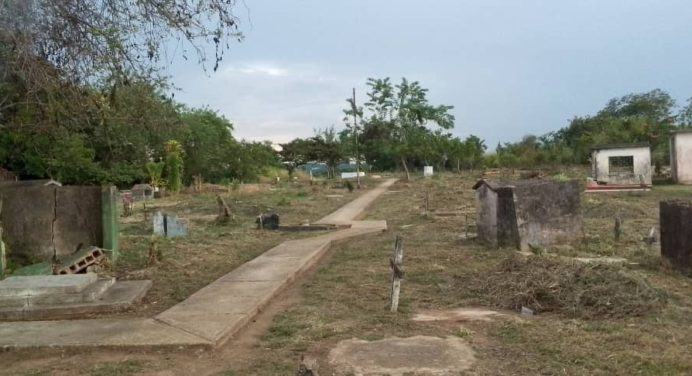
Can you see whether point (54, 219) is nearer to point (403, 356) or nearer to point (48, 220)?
point (48, 220)

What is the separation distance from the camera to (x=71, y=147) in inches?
1318

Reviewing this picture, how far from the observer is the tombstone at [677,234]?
901cm

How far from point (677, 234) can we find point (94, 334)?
7.63 m

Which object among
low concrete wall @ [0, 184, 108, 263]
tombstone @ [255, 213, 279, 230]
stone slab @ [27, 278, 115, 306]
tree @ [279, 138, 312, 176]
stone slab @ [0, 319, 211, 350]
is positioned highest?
tree @ [279, 138, 312, 176]

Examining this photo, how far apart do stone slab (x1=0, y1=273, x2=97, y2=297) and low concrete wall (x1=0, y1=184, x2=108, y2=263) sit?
248 centimetres

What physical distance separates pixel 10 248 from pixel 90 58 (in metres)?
4.05

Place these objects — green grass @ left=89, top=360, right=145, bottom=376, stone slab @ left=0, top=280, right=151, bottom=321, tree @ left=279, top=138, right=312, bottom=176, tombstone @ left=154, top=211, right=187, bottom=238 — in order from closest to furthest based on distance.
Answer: green grass @ left=89, top=360, right=145, bottom=376
stone slab @ left=0, top=280, right=151, bottom=321
tombstone @ left=154, top=211, right=187, bottom=238
tree @ left=279, top=138, right=312, bottom=176

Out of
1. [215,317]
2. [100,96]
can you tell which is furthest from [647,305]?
[100,96]

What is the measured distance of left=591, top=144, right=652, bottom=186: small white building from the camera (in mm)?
32656

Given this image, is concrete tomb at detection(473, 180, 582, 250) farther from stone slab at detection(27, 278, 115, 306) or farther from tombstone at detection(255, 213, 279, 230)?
stone slab at detection(27, 278, 115, 306)

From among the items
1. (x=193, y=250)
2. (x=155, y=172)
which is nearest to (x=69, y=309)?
(x=193, y=250)

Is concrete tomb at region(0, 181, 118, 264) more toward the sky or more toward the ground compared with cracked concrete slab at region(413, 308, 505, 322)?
more toward the sky

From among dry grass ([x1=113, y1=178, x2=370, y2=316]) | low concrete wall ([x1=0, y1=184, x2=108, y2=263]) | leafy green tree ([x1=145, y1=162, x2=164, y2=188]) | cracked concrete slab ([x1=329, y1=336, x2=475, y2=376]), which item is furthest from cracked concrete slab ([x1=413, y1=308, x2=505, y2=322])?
leafy green tree ([x1=145, y1=162, x2=164, y2=188])

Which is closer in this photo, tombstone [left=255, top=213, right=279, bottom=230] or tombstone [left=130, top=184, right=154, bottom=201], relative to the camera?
tombstone [left=255, top=213, right=279, bottom=230]
